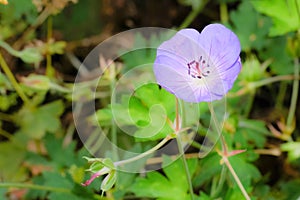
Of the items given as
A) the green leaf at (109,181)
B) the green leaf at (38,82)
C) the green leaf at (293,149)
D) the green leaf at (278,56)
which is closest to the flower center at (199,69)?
the green leaf at (109,181)

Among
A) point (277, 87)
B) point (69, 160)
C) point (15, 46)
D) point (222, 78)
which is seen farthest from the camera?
point (277, 87)

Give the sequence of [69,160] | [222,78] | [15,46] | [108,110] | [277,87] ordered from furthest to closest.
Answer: [277,87]
[15,46]
[69,160]
[108,110]
[222,78]

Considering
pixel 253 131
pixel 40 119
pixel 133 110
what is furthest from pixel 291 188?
pixel 40 119

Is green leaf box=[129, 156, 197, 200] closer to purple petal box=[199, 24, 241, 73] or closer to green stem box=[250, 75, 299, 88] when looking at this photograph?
purple petal box=[199, 24, 241, 73]

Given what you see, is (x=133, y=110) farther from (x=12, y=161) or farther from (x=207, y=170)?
(x=12, y=161)

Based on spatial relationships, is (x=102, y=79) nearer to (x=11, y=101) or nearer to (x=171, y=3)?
(x=11, y=101)

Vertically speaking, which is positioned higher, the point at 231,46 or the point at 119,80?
the point at 231,46

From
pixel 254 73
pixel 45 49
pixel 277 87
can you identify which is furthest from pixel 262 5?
pixel 45 49

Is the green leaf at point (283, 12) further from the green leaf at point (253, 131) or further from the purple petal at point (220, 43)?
the purple petal at point (220, 43)

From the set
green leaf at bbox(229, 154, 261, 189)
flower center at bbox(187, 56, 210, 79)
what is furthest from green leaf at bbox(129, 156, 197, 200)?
flower center at bbox(187, 56, 210, 79)
